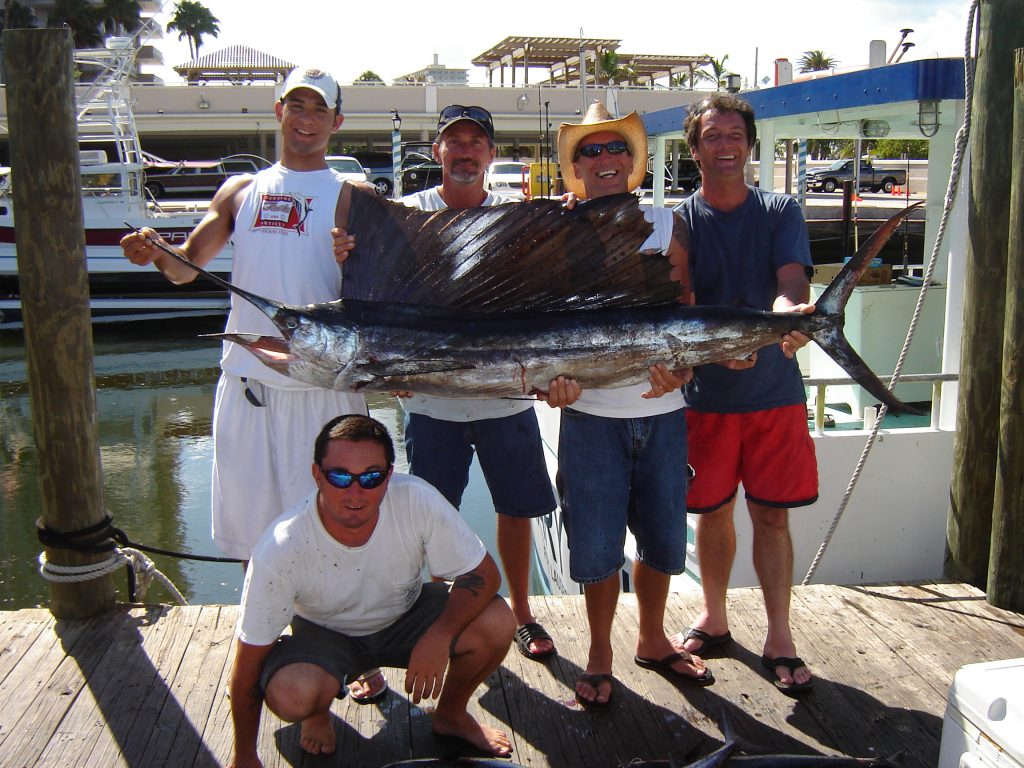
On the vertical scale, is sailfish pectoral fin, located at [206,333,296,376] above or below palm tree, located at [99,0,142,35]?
below

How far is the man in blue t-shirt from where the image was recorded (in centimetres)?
235

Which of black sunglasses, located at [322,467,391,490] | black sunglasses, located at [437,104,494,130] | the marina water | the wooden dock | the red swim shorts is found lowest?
the marina water

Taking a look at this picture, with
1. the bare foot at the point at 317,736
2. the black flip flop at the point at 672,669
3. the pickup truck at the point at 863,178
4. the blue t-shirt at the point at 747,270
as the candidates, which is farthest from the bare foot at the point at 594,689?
the pickup truck at the point at 863,178

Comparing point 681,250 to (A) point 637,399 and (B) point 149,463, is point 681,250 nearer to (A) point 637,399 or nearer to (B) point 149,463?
(A) point 637,399

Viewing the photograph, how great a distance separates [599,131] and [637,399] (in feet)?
2.25

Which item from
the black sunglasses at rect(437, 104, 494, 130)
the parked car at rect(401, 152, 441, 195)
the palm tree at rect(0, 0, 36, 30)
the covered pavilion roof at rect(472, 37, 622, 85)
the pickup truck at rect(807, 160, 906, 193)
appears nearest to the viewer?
the black sunglasses at rect(437, 104, 494, 130)

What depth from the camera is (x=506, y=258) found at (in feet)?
7.11

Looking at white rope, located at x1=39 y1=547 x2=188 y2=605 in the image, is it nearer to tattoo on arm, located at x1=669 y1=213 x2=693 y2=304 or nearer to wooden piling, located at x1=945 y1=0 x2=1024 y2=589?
tattoo on arm, located at x1=669 y1=213 x2=693 y2=304

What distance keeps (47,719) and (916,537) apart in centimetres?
343

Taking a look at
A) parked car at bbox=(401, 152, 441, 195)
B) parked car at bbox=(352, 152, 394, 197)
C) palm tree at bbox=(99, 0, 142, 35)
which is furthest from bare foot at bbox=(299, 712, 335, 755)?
palm tree at bbox=(99, 0, 142, 35)

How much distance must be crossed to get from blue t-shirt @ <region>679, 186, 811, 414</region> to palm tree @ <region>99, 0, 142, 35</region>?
39.1 meters

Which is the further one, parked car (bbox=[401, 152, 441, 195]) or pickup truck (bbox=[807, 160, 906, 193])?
pickup truck (bbox=[807, 160, 906, 193])

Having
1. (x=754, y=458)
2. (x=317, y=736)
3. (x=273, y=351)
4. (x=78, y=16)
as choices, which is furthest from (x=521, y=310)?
(x=78, y=16)

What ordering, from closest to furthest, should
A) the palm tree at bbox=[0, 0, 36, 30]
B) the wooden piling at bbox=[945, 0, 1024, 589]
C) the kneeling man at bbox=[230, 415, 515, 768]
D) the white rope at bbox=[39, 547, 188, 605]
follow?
the kneeling man at bbox=[230, 415, 515, 768], the white rope at bbox=[39, 547, 188, 605], the wooden piling at bbox=[945, 0, 1024, 589], the palm tree at bbox=[0, 0, 36, 30]
